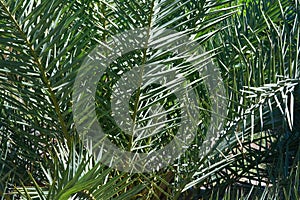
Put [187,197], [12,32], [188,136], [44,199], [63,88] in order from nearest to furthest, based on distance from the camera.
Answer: [44,199]
[12,32]
[63,88]
[188,136]
[187,197]

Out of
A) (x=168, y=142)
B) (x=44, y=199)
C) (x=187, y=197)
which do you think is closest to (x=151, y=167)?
(x=168, y=142)

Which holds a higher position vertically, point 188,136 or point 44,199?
point 44,199

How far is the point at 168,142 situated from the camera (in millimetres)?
1282

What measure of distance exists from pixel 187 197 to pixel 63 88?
0.45 meters

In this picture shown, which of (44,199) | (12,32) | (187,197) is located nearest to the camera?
(44,199)

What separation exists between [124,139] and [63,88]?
20 cm

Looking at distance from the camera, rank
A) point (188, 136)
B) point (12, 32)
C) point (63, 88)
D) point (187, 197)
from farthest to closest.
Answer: point (187, 197)
point (188, 136)
point (63, 88)
point (12, 32)

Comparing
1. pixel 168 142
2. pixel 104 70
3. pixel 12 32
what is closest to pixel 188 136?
pixel 168 142

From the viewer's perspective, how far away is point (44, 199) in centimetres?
86

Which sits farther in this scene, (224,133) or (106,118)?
(106,118)

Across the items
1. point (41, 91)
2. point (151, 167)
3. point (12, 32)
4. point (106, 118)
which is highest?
point (12, 32)

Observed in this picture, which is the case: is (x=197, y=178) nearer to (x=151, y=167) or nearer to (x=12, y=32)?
(x=151, y=167)

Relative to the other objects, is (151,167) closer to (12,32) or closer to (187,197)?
(187,197)

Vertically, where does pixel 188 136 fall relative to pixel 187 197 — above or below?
above
